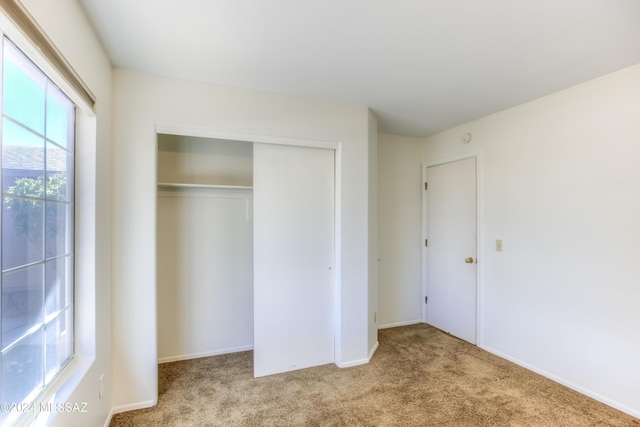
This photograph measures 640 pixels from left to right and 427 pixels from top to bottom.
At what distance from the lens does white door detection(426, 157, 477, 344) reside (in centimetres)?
323

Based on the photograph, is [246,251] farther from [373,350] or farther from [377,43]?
[377,43]

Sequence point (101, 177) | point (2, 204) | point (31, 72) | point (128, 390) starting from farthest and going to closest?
point (128, 390) < point (101, 177) < point (31, 72) < point (2, 204)

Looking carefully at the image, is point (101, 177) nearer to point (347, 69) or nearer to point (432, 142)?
point (347, 69)

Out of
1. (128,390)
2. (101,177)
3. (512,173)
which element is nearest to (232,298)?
(128,390)

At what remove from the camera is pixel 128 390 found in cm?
209

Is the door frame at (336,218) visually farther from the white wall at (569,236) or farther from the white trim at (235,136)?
the white wall at (569,236)

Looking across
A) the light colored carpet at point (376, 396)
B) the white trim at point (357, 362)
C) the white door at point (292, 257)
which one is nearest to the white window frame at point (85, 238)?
the light colored carpet at point (376, 396)

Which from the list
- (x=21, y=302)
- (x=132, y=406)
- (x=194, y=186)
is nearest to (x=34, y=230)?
(x=21, y=302)

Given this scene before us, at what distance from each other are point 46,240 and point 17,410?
0.71 m

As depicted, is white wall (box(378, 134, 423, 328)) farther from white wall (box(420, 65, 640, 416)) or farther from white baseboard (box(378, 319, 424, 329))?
white wall (box(420, 65, 640, 416))

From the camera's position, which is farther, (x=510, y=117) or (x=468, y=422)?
(x=510, y=117)

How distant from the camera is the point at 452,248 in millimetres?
3447

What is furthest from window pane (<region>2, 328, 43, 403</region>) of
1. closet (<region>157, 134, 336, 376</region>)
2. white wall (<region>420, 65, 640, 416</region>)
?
white wall (<region>420, 65, 640, 416</region>)

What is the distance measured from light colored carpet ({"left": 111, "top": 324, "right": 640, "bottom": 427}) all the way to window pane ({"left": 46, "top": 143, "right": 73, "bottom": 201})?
5.14ft
